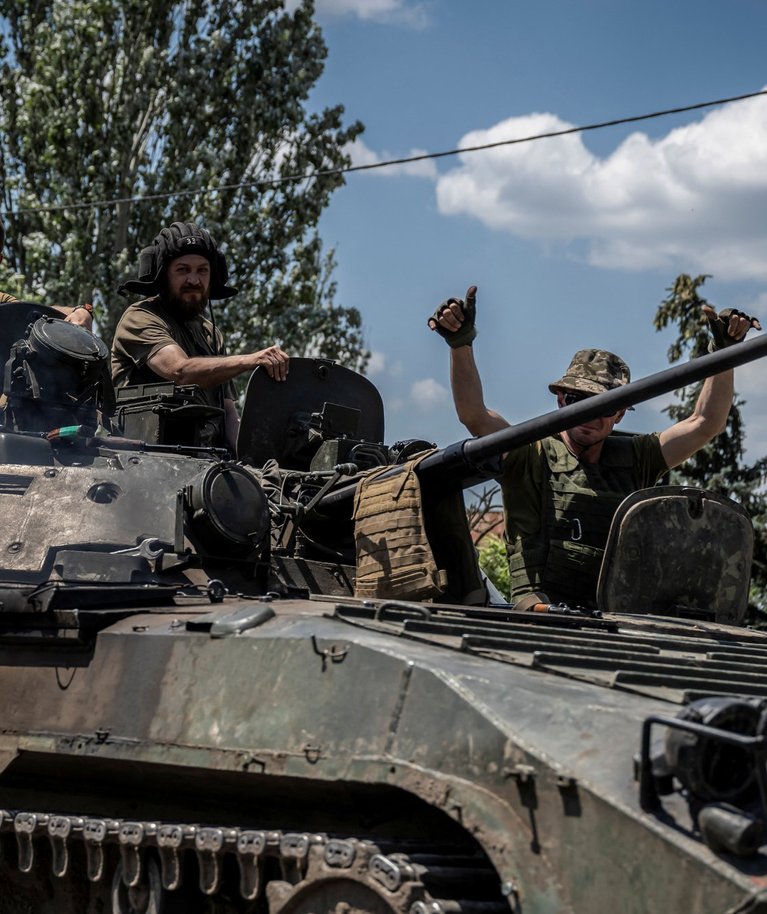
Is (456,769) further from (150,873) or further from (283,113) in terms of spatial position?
(283,113)

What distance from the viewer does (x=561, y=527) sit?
8.52 meters

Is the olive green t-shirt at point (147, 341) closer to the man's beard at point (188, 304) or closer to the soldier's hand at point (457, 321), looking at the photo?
the man's beard at point (188, 304)

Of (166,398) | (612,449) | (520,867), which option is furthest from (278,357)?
(520,867)

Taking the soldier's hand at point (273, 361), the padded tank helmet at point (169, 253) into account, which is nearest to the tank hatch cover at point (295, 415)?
the soldier's hand at point (273, 361)

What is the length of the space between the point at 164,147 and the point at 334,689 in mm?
21757

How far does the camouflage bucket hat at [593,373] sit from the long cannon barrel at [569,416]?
1.31m

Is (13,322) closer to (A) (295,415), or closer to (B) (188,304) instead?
(B) (188,304)

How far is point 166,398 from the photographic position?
8555 mm

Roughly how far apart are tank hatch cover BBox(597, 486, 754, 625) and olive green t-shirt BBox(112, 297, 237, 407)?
273 cm

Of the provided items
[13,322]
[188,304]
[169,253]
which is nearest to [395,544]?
[13,322]

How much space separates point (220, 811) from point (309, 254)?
69.0ft

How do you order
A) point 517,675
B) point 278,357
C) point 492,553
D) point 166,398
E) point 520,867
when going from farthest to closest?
point 492,553 → point 278,357 → point 166,398 → point 517,675 → point 520,867

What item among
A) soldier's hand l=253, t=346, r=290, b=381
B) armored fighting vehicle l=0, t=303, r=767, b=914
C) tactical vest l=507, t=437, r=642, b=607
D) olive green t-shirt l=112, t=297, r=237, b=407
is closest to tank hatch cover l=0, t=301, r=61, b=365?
armored fighting vehicle l=0, t=303, r=767, b=914

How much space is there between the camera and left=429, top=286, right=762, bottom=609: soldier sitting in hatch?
8508 millimetres
